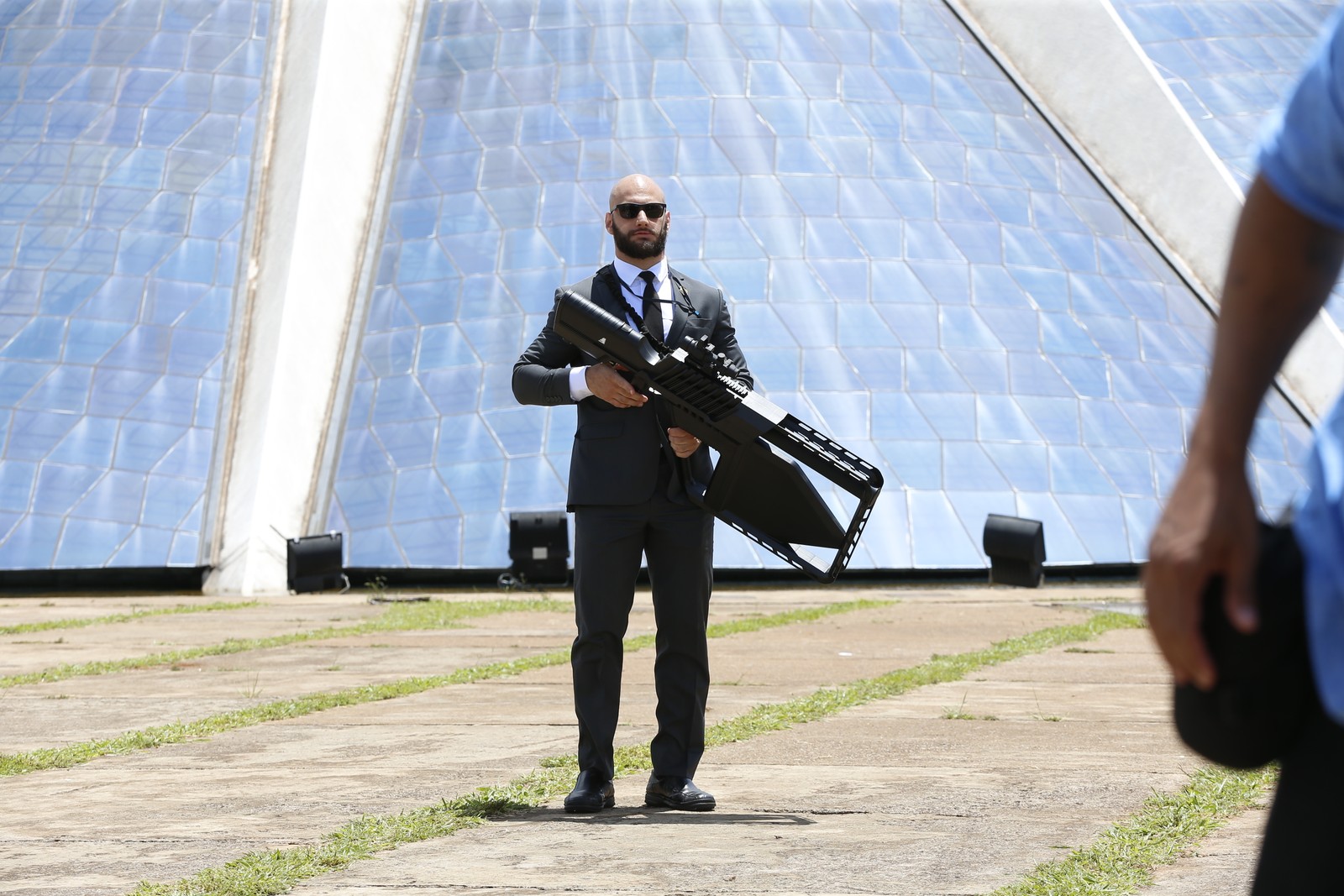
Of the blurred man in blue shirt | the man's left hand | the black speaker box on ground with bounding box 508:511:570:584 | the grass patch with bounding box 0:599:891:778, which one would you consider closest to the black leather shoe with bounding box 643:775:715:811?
the man's left hand

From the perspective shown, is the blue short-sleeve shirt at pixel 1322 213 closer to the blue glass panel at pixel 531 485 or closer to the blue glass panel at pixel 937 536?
the blue glass panel at pixel 531 485

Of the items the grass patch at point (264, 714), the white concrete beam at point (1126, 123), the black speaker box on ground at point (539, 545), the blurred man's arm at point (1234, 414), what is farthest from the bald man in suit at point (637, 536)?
the white concrete beam at point (1126, 123)

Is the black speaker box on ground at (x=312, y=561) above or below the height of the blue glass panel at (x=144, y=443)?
below

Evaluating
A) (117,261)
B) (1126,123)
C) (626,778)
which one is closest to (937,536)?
(1126,123)

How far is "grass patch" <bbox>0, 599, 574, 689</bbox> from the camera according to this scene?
8672 mm

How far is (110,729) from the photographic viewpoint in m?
6.51

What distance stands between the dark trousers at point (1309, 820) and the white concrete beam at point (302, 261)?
45.8ft

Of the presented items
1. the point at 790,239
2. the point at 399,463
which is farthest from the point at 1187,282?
the point at 399,463

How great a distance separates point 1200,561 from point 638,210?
12.4 feet

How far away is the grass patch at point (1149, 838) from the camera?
3.47m

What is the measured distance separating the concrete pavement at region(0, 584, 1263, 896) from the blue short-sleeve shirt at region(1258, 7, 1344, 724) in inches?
87.0

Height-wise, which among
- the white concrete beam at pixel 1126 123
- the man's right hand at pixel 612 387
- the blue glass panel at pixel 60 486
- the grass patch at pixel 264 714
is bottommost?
the grass patch at pixel 264 714

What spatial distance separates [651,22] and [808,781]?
15849 millimetres

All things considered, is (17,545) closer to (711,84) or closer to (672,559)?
(711,84)
